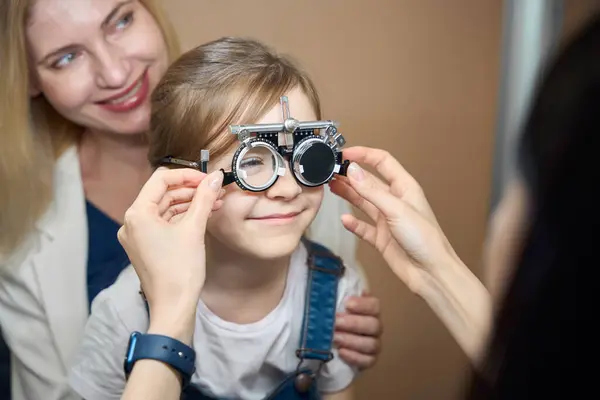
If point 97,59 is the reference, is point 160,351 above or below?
below

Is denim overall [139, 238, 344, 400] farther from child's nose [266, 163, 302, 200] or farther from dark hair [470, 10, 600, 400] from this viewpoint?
dark hair [470, 10, 600, 400]

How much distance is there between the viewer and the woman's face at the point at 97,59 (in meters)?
0.79

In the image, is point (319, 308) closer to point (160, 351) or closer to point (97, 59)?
point (160, 351)

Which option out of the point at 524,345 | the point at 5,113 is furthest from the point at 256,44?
the point at 524,345

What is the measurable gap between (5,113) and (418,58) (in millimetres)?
626

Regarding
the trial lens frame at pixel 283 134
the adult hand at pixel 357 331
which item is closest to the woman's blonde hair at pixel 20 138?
the trial lens frame at pixel 283 134

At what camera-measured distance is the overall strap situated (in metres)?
0.75

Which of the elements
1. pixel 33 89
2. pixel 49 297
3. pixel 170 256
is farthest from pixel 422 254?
pixel 33 89

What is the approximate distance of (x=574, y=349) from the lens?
0.30 meters

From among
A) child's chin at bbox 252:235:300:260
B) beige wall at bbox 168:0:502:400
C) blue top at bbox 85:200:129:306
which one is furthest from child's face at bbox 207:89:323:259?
beige wall at bbox 168:0:502:400

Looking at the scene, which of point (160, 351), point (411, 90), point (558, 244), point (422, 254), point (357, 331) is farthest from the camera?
point (411, 90)

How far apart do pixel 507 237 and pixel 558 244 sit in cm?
9

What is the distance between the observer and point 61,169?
875mm

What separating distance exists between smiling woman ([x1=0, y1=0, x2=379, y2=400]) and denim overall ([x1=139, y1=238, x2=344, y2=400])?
45 millimetres
